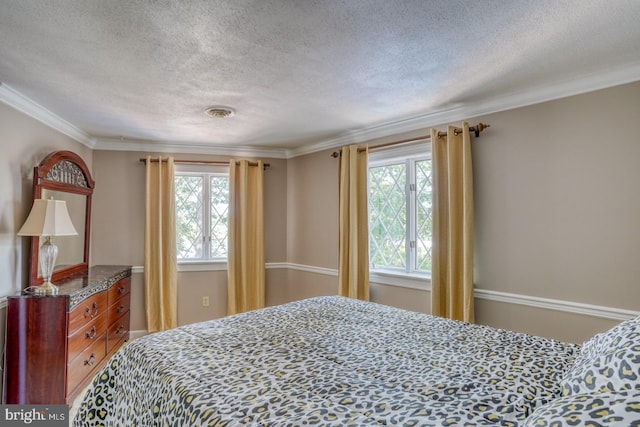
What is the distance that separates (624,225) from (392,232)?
1806 mm

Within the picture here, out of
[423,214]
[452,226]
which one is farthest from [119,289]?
[452,226]

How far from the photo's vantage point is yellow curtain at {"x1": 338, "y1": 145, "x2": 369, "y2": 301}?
3.56m

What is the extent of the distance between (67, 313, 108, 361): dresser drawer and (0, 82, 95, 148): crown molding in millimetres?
1728

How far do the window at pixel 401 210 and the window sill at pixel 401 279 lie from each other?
0.19 ft

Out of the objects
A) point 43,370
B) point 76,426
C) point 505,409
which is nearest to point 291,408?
point 505,409

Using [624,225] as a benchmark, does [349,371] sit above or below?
below

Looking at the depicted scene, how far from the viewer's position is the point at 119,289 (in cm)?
353

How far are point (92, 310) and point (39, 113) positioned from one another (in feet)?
5.48

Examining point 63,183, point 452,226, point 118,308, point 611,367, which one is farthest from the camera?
point 118,308

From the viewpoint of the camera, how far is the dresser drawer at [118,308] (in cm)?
330

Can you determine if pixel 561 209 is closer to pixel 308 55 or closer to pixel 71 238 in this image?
pixel 308 55

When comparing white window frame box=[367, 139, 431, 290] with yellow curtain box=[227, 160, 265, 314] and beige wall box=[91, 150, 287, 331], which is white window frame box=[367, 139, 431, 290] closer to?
yellow curtain box=[227, 160, 265, 314]

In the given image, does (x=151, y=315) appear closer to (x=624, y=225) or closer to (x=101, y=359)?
(x=101, y=359)

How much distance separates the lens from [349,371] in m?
1.38
